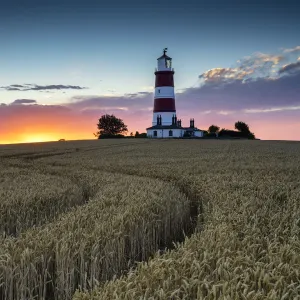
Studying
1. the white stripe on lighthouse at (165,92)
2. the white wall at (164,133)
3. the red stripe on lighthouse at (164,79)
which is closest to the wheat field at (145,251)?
the white stripe on lighthouse at (165,92)

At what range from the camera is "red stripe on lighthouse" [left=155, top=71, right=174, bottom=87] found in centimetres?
8794

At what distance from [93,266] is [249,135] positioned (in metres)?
106

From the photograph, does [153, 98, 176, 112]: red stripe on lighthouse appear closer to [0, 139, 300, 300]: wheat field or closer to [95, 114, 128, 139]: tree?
[95, 114, 128, 139]: tree

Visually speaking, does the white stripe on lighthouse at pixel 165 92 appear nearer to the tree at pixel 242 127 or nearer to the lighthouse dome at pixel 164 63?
the lighthouse dome at pixel 164 63

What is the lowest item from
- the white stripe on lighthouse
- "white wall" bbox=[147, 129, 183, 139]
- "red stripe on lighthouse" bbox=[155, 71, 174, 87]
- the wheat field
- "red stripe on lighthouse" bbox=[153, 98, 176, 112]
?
the wheat field

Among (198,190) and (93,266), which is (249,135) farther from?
(93,266)

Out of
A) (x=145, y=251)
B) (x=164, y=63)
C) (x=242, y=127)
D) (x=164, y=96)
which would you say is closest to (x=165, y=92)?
(x=164, y=96)

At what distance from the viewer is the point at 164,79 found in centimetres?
8825

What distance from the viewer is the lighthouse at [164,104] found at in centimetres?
A: 8762

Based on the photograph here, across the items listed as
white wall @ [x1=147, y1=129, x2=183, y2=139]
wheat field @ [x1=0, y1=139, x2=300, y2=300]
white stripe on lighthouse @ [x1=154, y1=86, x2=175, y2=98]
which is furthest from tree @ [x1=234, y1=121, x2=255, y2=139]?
wheat field @ [x1=0, y1=139, x2=300, y2=300]

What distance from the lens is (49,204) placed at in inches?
509

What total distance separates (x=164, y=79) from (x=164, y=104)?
593 cm

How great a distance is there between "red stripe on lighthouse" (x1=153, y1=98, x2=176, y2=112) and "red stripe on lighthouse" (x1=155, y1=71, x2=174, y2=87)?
3591mm

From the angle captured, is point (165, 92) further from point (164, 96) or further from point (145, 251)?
point (145, 251)
